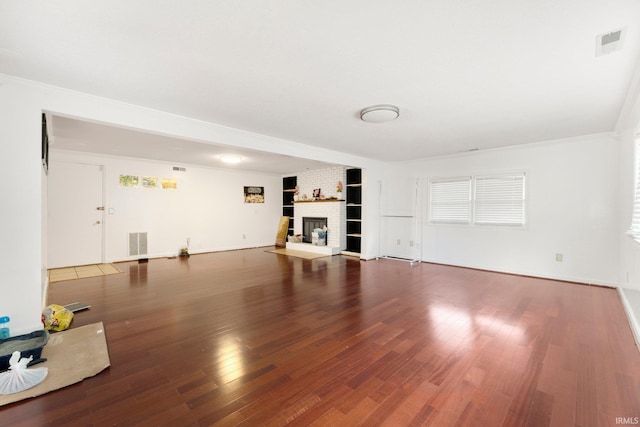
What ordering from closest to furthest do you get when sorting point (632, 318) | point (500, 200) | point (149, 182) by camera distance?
point (632, 318)
point (500, 200)
point (149, 182)

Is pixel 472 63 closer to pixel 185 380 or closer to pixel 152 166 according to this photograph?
pixel 185 380

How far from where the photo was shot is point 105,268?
543 centimetres

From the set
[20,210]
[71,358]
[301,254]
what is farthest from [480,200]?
[20,210]

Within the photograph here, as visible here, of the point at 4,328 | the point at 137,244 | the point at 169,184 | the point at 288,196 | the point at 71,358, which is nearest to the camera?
the point at 71,358

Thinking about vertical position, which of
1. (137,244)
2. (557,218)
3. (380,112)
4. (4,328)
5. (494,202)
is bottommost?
(4,328)

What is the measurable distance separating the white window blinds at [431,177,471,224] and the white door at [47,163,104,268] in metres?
7.51

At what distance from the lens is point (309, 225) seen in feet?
26.9

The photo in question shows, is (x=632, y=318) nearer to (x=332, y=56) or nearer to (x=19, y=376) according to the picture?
(x=332, y=56)

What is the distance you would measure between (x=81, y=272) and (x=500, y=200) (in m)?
8.19

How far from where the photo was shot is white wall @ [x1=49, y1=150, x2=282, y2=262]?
607 cm

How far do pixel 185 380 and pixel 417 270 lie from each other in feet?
15.0

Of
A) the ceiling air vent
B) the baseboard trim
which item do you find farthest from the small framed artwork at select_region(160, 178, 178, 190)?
the baseboard trim

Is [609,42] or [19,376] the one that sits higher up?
[609,42]

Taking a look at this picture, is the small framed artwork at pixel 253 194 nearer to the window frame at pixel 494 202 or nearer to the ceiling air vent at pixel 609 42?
the window frame at pixel 494 202
